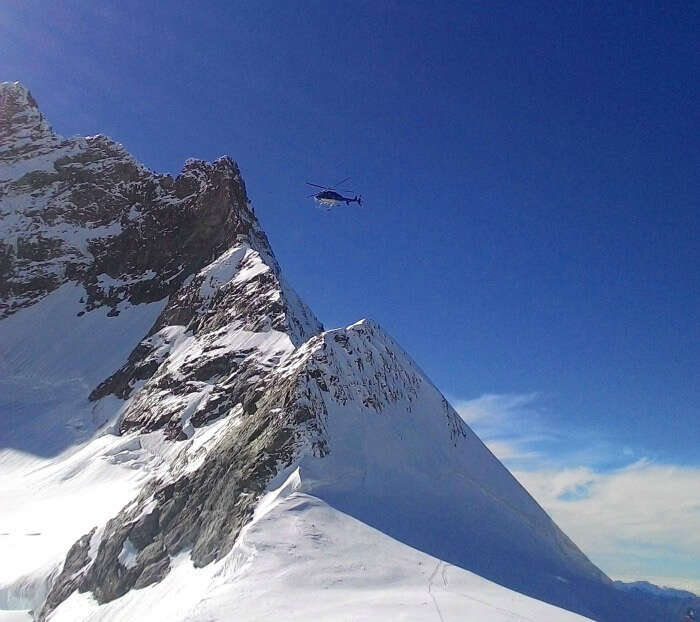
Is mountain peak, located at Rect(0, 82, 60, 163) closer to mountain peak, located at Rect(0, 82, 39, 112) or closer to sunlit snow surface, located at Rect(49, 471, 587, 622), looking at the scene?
mountain peak, located at Rect(0, 82, 39, 112)

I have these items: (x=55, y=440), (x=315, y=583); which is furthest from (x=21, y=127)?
(x=315, y=583)

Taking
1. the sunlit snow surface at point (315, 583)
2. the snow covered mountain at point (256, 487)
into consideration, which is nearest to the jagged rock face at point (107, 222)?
the snow covered mountain at point (256, 487)

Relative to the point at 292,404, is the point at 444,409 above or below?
above

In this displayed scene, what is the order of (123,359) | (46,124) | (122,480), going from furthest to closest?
(46,124)
(123,359)
(122,480)

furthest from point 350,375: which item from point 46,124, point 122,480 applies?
point 46,124

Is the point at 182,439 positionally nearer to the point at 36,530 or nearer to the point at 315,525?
the point at 36,530
